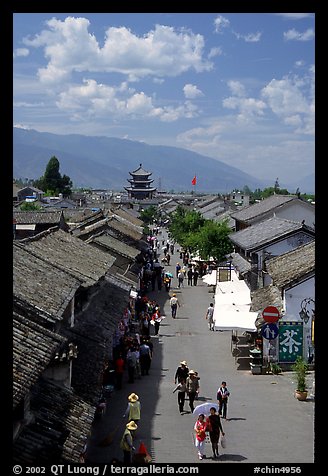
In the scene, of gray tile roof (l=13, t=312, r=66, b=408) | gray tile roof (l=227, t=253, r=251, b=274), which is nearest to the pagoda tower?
gray tile roof (l=227, t=253, r=251, b=274)

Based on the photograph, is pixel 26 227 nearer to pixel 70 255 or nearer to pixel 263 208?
pixel 263 208

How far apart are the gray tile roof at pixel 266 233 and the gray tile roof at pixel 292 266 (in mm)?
2206

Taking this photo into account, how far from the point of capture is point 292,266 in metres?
28.8

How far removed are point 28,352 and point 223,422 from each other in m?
8.46

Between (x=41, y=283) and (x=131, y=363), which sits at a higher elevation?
(x=41, y=283)

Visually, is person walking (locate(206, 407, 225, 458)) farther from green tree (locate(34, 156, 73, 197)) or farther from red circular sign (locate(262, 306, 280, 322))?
green tree (locate(34, 156, 73, 197))

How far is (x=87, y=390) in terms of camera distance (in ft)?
55.4

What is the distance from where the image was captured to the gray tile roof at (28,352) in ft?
39.1

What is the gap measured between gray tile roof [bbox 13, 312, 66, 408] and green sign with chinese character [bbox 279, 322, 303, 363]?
43.5 ft

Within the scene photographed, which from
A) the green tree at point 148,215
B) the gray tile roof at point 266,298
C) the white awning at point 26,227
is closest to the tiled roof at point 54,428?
the gray tile roof at point 266,298

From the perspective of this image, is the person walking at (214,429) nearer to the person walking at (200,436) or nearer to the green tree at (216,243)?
the person walking at (200,436)

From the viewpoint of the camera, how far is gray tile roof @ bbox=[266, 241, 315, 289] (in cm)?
2677

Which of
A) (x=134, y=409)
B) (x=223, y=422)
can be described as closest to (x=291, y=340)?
(x=223, y=422)
